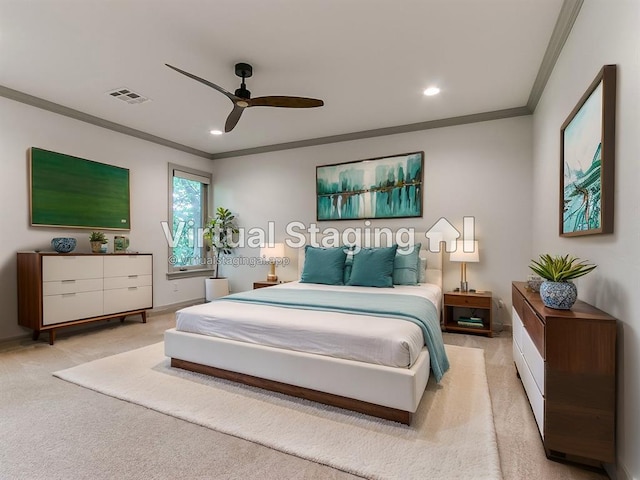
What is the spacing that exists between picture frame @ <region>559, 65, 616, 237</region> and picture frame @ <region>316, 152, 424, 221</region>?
2095 millimetres

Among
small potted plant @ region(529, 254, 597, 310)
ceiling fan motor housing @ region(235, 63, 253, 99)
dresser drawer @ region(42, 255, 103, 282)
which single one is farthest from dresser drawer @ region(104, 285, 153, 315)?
small potted plant @ region(529, 254, 597, 310)

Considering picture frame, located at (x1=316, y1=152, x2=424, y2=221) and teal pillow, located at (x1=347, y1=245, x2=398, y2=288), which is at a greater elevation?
picture frame, located at (x1=316, y1=152, x2=424, y2=221)

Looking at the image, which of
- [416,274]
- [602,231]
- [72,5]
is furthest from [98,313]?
[602,231]

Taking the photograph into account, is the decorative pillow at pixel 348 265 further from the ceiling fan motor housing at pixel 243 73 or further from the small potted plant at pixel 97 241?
the small potted plant at pixel 97 241

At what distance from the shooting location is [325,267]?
4.15 m

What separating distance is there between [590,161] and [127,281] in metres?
4.81

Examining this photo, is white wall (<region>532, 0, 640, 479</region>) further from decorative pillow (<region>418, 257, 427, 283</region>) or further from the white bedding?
decorative pillow (<region>418, 257, 427, 283</region>)

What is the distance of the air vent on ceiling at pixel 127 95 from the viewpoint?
351cm

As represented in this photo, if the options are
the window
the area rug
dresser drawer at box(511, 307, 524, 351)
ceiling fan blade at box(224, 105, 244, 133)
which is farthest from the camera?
the window

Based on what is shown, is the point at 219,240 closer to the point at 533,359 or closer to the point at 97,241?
the point at 97,241

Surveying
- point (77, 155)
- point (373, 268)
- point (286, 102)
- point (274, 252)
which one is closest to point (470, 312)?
point (373, 268)

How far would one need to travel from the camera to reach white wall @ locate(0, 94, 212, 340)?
351cm

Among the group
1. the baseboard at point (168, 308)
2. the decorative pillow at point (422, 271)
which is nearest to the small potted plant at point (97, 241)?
the baseboard at point (168, 308)

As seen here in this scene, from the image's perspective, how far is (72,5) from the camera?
88.8 inches
